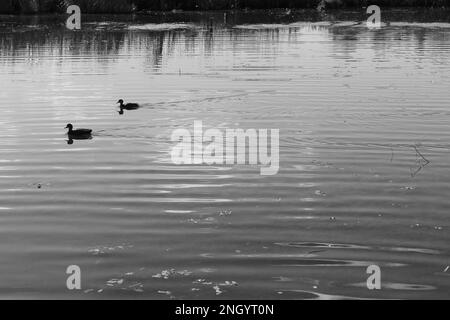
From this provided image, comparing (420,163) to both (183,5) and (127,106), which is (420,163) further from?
(183,5)

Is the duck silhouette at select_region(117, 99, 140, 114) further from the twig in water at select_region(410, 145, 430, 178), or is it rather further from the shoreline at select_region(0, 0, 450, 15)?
the shoreline at select_region(0, 0, 450, 15)

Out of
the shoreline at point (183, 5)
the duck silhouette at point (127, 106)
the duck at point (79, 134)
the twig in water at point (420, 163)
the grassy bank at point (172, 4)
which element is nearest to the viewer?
the twig in water at point (420, 163)

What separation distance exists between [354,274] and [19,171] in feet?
30.9

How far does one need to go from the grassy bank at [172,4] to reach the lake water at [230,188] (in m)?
45.1

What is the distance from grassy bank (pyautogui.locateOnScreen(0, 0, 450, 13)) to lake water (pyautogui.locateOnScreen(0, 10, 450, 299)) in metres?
45.1

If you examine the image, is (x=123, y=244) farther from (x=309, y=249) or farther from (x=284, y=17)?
(x=284, y=17)

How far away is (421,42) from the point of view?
165 ft

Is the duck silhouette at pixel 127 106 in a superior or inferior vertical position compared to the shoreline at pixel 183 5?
inferior

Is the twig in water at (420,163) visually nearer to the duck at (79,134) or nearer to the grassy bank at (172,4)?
the duck at (79,134)

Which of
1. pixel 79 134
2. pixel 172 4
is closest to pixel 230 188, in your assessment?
pixel 79 134

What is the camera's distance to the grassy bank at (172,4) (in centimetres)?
8100

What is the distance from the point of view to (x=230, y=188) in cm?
1605

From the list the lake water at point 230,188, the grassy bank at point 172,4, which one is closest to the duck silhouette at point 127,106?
the lake water at point 230,188

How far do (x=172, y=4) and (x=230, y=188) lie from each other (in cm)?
7146
